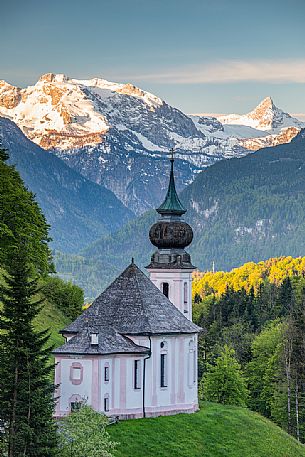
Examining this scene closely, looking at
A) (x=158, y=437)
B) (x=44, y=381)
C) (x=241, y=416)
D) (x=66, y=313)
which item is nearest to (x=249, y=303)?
(x=66, y=313)

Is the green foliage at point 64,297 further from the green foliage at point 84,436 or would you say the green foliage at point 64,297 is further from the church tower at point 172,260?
the green foliage at point 84,436

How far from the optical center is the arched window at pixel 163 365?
8306 cm

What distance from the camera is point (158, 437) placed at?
7619cm

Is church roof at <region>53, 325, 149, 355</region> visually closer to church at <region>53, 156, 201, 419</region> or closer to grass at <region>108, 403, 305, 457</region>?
church at <region>53, 156, 201, 419</region>

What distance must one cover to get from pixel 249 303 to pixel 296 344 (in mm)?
56688

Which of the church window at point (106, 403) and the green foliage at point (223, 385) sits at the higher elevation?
the green foliage at point (223, 385)

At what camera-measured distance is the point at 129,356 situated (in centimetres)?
8038

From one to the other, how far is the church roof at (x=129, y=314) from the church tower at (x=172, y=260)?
57.9 feet

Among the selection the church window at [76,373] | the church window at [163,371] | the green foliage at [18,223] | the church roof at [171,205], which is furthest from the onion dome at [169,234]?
the church window at [76,373]

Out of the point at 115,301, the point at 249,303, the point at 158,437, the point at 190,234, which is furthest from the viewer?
the point at 249,303

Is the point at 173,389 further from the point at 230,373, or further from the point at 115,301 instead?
the point at 230,373

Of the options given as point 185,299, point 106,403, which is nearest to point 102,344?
point 106,403

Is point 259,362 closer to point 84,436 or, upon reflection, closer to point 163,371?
point 163,371

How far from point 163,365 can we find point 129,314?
3.73m
